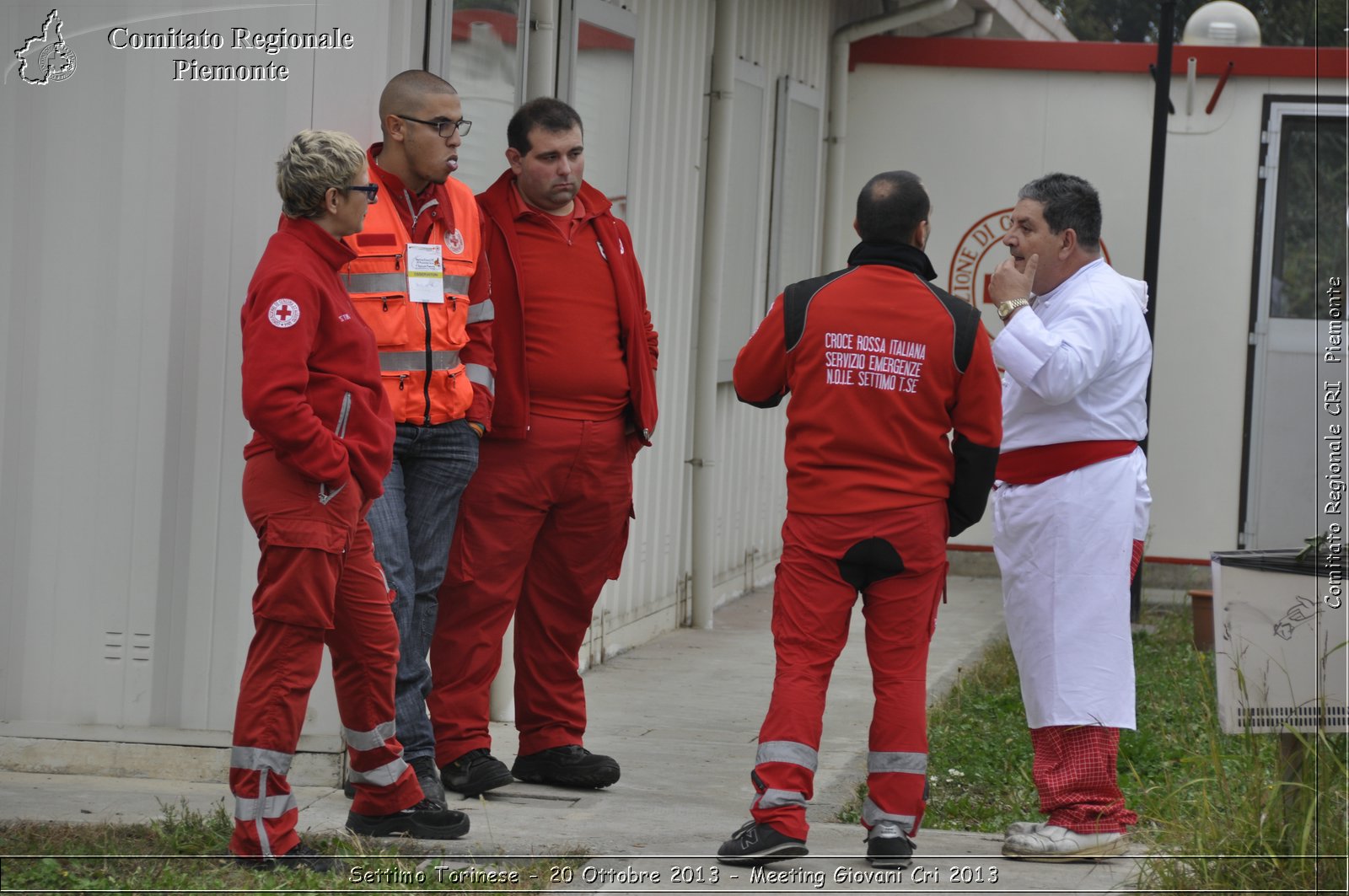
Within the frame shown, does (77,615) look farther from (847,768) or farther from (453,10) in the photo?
(847,768)

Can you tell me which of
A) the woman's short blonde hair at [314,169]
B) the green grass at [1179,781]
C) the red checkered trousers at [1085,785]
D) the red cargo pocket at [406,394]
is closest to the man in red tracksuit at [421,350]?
the red cargo pocket at [406,394]

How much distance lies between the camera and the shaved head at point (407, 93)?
519 cm

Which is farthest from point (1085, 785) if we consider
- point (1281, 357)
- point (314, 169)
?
point (1281, 357)

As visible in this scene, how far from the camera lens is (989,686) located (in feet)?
26.7

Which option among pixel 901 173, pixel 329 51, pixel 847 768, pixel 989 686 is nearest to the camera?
pixel 901 173

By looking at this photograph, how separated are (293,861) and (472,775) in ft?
3.68

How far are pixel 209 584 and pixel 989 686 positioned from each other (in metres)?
3.96

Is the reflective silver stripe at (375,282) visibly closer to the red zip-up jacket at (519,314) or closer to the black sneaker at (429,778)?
the red zip-up jacket at (519,314)

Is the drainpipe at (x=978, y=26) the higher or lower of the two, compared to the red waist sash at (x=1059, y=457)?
higher

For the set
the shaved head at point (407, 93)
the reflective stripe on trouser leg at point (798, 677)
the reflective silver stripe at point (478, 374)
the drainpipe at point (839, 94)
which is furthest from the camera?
the drainpipe at point (839, 94)

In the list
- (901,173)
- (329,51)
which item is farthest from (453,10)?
(901,173)

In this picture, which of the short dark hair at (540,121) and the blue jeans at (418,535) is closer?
the blue jeans at (418,535)

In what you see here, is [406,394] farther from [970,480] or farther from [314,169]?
[970,480]

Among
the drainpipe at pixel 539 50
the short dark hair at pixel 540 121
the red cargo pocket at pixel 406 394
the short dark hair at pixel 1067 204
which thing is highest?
the drainpipe at pixel 539 50
